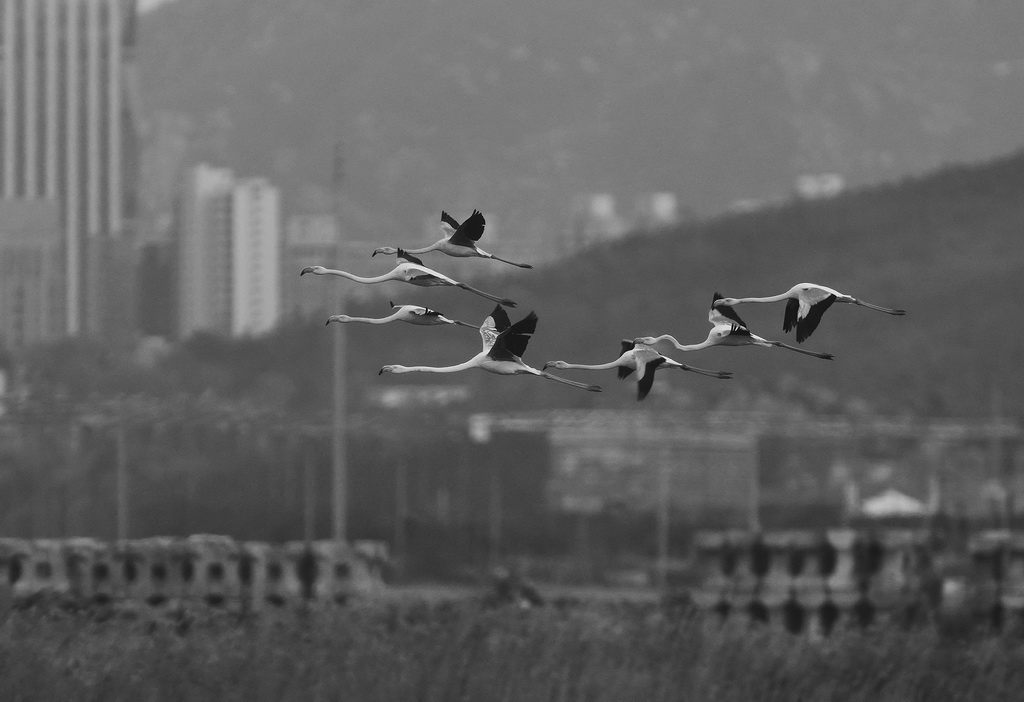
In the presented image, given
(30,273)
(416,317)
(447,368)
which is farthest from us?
(30,273)

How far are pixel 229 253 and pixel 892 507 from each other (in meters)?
100

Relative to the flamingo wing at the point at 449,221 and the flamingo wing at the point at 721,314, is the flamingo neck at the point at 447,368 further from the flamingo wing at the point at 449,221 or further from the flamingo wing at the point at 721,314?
the flamingo wing at the point at 721,314

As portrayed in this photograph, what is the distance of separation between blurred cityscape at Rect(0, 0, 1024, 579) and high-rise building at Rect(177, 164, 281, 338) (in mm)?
276

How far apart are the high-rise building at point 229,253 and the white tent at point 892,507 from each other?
83.1 meters

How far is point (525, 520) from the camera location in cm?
7762

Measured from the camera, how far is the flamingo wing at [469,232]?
36.3ft

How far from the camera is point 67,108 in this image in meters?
167

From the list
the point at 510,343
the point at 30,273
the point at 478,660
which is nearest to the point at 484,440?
the point at 30,273

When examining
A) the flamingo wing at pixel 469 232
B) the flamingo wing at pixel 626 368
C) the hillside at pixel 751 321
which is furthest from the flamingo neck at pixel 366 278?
the hillside at pixel 751 321

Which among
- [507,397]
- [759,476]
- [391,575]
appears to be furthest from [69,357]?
[391,575]

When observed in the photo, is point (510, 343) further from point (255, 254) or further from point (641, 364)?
point (255, 254)

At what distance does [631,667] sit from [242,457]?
57.5 meters

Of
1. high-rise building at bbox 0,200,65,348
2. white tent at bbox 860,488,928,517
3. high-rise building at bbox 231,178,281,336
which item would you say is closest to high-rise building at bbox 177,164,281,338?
high-rise building at bbox 231,178,281,336

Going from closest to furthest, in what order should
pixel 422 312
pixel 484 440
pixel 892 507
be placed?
pixel 422 312
pixel 892 507
pixel 484 440
